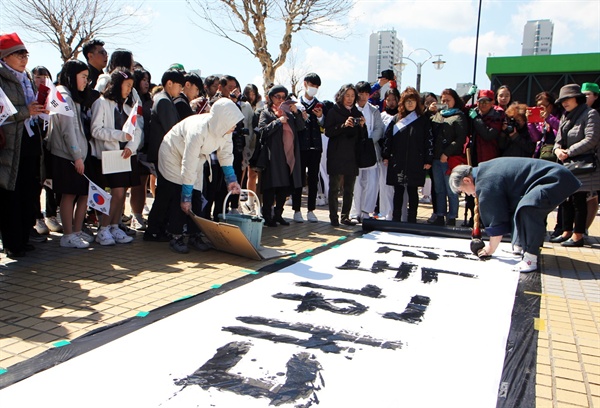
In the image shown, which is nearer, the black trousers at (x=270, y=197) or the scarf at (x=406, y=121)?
the black trousers at (x=270, y=197)

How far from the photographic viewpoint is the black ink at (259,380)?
78.4 inches

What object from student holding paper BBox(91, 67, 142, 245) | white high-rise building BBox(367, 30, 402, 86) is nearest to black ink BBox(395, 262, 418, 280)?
student holding paper BBox(91, 67, 142, 245)

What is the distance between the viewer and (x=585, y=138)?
5105 millimetres

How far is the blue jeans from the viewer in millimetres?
6070

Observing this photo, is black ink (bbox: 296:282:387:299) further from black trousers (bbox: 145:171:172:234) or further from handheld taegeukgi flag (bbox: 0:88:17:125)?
handheld taegeukgi flag (bbox: 0:88:17:125)

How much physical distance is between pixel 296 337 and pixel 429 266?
2028 millimetres

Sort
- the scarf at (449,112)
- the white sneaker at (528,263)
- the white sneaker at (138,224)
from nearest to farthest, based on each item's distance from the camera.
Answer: the white sneaker at (528,263) → the white sneaker at (138,224) → the scarf at (449,112)

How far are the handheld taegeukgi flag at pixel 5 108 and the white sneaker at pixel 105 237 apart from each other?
4.92ft

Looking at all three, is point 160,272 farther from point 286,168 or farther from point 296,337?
point 286,168

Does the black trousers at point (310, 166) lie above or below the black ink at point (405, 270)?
above

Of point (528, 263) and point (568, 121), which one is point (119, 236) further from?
point (568, 121)

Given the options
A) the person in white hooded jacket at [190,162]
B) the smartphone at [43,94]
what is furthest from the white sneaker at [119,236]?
the smartphone at [43,94]

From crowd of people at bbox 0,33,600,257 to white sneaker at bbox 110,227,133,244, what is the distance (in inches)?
0.6

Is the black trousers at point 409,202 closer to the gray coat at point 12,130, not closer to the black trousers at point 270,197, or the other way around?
the black trousers at point 270,197
